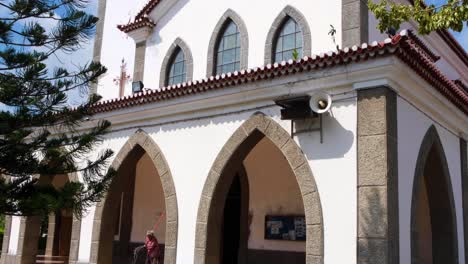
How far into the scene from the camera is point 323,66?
793 cm

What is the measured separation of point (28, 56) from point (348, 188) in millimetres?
4991

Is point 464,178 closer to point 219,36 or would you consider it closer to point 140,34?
point 219,36

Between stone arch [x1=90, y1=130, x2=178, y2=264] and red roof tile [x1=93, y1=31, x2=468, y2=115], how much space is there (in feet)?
2.76

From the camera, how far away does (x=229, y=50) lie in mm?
12242

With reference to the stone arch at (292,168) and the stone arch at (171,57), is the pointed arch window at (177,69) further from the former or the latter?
the stone arch at (292,168)

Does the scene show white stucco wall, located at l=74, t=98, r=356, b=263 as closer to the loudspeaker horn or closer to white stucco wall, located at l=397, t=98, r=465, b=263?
the loudspeaker horn

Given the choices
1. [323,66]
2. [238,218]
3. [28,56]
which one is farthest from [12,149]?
[238,218]

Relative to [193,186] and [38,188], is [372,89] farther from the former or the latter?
[38,188]

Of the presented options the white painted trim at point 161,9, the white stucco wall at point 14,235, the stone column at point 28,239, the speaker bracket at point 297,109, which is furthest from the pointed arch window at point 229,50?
the white stucco wall at point 14,235

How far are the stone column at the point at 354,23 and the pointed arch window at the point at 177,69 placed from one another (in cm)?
440

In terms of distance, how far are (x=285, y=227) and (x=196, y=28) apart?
5.30 m

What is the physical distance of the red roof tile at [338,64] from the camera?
23.7 ft

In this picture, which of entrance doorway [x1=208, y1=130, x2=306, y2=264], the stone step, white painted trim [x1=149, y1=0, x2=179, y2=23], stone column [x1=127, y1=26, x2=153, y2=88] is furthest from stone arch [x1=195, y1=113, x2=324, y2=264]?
the stone step

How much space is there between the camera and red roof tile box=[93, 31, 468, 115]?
7216 mm
